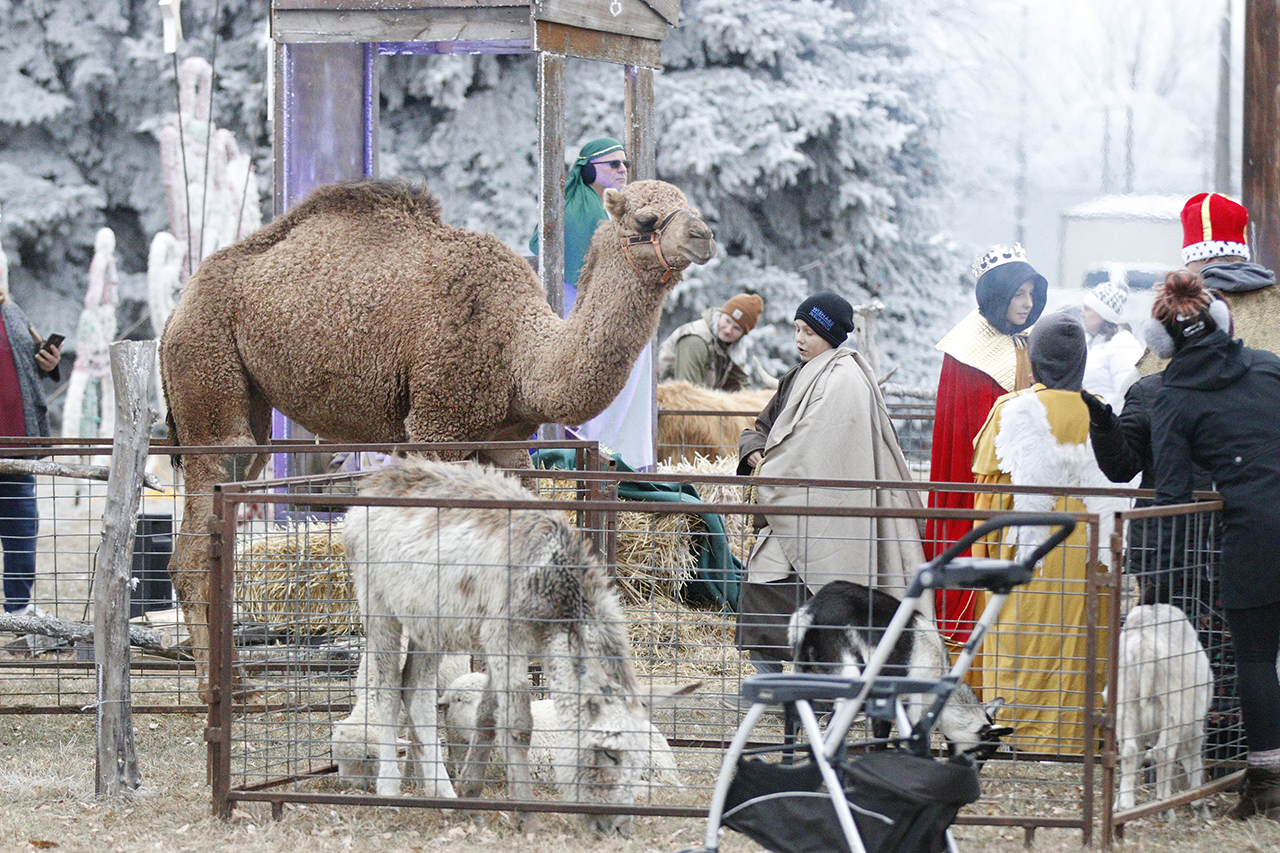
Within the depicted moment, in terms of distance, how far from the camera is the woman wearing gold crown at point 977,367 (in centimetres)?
672

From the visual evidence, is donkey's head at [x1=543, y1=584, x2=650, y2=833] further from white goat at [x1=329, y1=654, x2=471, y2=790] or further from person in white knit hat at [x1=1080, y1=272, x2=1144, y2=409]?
person in white knit hat at [x1=1080, y1=272, x2=1144, y2=409]

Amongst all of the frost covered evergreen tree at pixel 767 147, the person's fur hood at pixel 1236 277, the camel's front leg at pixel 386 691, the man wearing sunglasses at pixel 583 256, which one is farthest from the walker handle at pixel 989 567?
the frost covered evergreen tree at pixel 767 147

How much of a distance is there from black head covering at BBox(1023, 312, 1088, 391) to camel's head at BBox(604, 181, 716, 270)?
1.48 m

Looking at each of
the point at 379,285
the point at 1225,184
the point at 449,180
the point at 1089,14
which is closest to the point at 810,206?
the point at 449,180

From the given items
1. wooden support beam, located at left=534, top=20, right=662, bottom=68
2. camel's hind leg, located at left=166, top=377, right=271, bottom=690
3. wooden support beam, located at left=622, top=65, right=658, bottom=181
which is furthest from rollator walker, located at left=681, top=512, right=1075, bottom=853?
wooden support beam, located at left=622, top=65, right=658, bottom=181

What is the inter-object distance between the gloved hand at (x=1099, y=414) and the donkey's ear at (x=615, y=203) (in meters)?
2.38

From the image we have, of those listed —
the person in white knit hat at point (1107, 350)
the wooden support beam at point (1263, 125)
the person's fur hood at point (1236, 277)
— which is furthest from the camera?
the person in white knit hat at point (1107, 350)

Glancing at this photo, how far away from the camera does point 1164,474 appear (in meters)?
5.10

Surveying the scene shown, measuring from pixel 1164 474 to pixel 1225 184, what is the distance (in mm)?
21685

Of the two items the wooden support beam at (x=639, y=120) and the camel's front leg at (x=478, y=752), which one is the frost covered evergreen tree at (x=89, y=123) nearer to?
the wooden support beam at (x=639, y=120)

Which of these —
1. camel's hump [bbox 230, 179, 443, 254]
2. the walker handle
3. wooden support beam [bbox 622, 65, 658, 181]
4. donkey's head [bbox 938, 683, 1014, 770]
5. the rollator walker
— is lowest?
donkey's head [bbox 938, 683, 1014, 770]

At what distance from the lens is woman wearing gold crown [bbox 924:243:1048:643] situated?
672 centimetres

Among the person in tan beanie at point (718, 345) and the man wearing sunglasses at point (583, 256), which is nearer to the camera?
the man wearing sunglasses at point (583, 256)

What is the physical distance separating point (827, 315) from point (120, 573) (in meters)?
3.12
